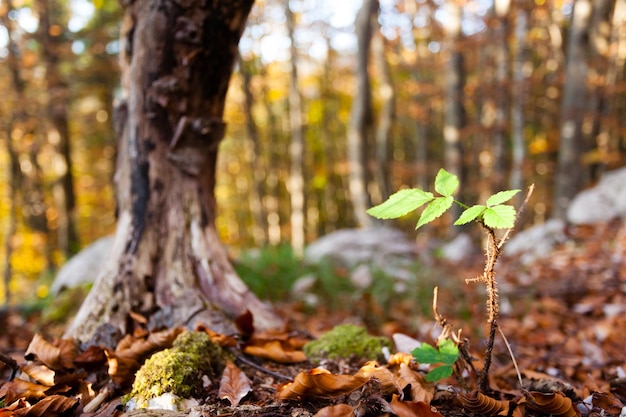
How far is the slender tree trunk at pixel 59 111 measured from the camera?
8617 mm

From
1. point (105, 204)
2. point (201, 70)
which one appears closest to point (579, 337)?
point (201, 70)

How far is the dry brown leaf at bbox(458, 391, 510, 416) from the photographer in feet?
4.00

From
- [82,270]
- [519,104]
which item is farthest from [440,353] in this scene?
[519,104]

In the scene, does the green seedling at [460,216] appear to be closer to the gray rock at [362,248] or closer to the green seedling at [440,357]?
the green seedling at [440,357]

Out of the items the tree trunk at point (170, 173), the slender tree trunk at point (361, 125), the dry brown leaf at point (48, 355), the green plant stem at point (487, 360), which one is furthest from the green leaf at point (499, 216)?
the slender tree trunk at point (361, 125)

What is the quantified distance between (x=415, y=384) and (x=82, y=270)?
204 inches

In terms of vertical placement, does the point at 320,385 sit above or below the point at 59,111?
below

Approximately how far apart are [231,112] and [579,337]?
1511 centimetres

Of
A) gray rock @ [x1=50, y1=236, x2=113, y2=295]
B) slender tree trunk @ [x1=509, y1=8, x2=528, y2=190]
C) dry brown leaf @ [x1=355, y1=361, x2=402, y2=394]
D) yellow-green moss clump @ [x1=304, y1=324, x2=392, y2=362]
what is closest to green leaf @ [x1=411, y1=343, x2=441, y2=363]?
dry brown leaf @ [x1=355, y1=361, x2=402, y2=394]

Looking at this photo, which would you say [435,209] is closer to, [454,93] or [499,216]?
[499,216]

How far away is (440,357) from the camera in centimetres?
133

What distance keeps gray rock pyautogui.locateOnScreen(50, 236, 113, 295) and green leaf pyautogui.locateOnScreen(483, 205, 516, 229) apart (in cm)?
481

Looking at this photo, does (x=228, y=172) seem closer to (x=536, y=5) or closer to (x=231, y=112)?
(x=231, y=112)

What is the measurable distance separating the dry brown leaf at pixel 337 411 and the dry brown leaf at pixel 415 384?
215 millimetres
